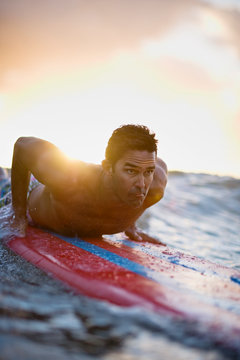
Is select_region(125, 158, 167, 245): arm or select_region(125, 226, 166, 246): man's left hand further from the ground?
select_region(125, 158, 167, 245): arm

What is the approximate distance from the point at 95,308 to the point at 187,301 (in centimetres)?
43

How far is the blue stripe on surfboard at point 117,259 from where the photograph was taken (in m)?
1.85

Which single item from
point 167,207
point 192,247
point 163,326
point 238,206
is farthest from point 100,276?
point 238,206

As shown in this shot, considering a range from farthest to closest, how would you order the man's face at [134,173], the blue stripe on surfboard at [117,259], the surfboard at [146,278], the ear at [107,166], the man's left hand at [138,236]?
the man's left hand at [138,236] → the ear at [107,166] → the man's face at [134,173] → the blue stripe on surfboard at [117,259] → the surfboard at [146,278]

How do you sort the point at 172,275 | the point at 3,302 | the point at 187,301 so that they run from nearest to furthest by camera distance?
the point at 3,302 → the point at 187,301 → the point at 172,275

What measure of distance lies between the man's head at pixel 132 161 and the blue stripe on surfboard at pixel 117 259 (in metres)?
0.43

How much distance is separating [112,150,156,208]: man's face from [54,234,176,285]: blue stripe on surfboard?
44cm

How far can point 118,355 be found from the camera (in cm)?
94

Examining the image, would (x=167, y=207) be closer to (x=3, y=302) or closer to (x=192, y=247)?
(x=192, y=247)

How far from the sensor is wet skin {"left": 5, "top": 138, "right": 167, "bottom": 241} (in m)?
2.34

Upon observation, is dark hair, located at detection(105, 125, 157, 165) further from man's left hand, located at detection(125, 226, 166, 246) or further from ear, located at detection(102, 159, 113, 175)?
man's left hand, located at detection(125, 226, 166, 246)

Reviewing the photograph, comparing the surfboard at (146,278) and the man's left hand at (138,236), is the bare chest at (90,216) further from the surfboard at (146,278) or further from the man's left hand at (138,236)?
the man's left hand at (138,236)

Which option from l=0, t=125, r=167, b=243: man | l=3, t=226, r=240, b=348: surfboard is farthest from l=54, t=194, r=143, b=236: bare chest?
l=3, t=226, r=240, b=348: surfboard

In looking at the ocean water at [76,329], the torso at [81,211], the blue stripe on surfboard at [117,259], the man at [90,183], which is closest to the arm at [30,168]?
the man at [90,183]
